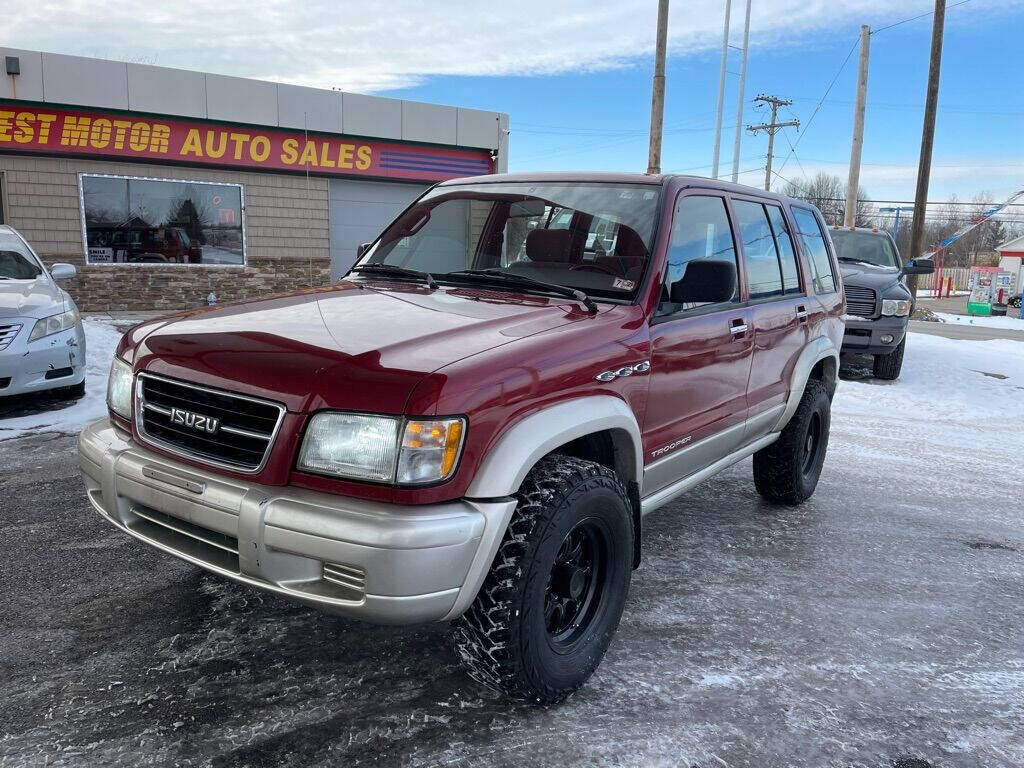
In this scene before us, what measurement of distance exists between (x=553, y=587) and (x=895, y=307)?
A: 8885 millimetres

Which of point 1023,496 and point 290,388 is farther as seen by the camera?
point 1023,496

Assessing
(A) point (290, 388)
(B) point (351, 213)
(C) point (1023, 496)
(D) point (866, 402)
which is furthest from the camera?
(B) point (351, 213)

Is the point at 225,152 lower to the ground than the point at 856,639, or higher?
higher

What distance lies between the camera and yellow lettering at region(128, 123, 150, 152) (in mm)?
13773

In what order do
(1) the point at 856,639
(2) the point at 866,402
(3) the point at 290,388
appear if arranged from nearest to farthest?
1. (3) the point at 290,388
2. (1) the point at 856,639
3. (2) the point at 866,402

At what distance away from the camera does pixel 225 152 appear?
48.3 feet

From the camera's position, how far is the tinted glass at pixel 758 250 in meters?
4.04

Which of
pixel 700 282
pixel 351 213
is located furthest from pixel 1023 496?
pixel 351 213

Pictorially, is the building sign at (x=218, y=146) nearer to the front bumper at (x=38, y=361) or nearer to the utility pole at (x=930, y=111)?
the front bumper at (x=38, y=361)

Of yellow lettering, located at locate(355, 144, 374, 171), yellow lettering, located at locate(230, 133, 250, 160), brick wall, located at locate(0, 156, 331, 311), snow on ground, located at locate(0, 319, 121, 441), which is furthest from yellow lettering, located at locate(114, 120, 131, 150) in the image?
snow on ground, located at locate(0, 319, 121, 441)

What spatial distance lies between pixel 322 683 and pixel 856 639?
7.10ft

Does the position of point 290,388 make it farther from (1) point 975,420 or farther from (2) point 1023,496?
(1) point 975,420

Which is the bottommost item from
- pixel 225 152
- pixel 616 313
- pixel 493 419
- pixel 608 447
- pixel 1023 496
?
pixel 1023 496

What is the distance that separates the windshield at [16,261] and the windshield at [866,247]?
1053 cm
